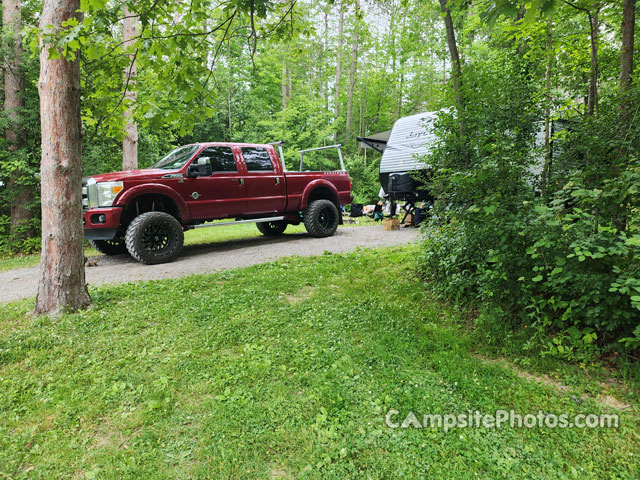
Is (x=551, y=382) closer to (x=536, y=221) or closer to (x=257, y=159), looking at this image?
(x=536, y=221)

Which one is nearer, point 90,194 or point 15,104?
point 90,194

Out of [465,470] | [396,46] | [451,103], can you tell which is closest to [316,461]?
[465,470]

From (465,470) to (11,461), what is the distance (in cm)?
243

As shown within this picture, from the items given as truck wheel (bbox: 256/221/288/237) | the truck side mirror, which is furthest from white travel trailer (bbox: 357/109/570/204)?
the truck side mirror

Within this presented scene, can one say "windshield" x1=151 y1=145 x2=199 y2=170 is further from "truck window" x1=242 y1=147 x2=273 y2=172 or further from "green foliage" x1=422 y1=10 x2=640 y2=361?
"green foliage" x1=422 y1=10 x2=640 y2=361

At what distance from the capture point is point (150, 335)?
327 centimetres

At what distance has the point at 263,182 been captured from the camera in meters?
7.58

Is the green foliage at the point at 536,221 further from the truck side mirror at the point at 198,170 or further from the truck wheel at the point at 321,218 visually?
the truck wheel at the point at 321,218

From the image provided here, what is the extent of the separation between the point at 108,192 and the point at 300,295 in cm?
387

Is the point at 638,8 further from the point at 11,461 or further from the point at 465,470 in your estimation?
the point at 11,461

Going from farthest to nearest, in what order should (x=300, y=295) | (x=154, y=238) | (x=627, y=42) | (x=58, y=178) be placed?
1. (x=154, y=238)
2. (x=300, y=295)
3. (x=58, y=178)
4. (x=627, y=42)

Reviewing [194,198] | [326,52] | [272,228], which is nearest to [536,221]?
[194,198]

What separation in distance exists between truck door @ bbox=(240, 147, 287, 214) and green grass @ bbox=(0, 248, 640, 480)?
3.84 m

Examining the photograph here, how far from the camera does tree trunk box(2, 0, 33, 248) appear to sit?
324 inches
